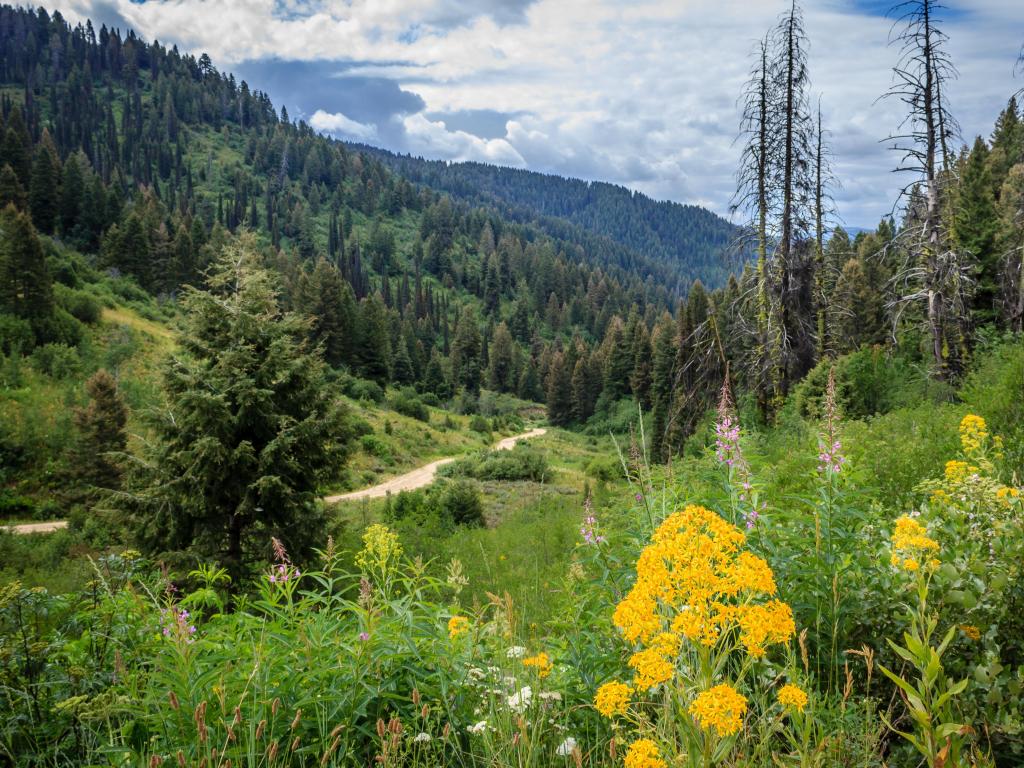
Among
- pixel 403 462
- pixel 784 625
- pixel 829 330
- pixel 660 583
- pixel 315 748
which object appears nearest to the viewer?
pixel 784 625

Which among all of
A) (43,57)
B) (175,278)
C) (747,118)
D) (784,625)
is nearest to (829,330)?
(747,118)

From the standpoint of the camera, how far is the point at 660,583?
174cm

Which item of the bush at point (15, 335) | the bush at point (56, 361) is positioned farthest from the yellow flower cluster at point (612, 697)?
the bush at point (15, 335)

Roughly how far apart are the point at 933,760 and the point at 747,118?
1643 centimetres

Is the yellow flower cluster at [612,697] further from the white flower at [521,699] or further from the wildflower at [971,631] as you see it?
the wildflower at [971,631]

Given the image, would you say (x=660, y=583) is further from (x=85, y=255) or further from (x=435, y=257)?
(x=435, y=257)

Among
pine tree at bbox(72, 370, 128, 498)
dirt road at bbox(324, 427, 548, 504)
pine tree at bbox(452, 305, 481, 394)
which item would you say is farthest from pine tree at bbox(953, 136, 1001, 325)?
pine tree at bbox(452, 305, 481, 394)

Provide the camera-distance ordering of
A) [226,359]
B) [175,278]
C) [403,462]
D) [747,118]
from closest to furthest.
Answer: [226,359]
[747,118]
[403,462]
[175,278]

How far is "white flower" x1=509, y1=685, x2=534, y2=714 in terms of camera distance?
7.11 feet

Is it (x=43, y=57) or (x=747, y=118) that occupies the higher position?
(x=43, y=57)

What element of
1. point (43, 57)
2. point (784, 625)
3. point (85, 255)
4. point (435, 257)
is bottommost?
point (784, 625)

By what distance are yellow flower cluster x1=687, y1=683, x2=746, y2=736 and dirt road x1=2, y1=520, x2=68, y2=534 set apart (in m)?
25.6

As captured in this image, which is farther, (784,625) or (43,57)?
(43,57)

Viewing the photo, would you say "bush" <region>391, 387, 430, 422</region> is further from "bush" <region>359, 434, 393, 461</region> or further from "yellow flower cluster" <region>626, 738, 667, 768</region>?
"yellow flower cluster" <region>626, 738, 667, 768</region>
